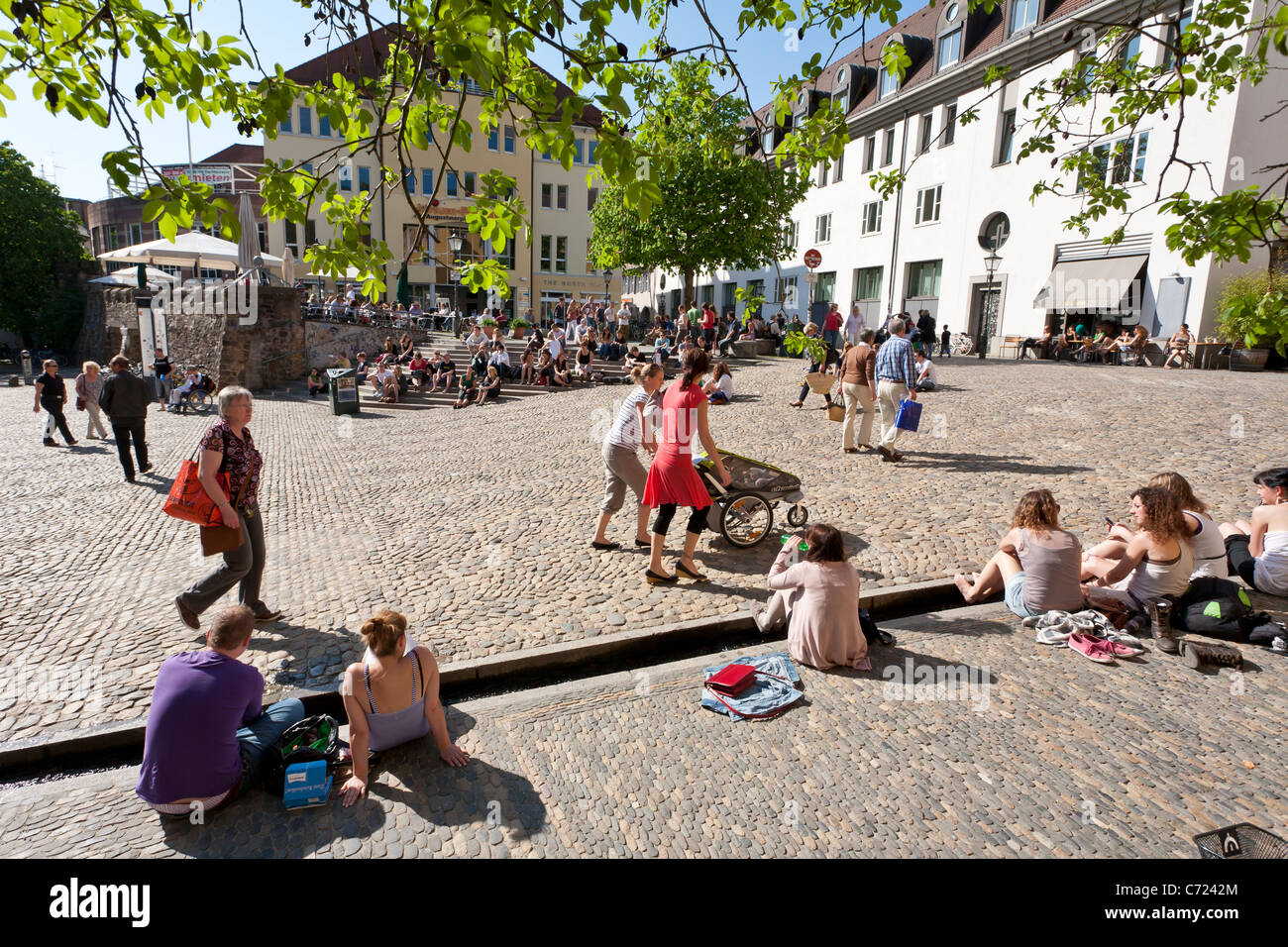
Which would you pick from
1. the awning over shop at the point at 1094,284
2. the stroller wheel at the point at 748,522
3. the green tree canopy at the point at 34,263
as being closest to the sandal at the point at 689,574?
the stroller wheel at the point at 748,522

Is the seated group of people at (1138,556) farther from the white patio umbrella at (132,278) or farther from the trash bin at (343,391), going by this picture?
the white patio umbrella at (132,278)

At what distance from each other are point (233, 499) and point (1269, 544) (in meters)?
8.09

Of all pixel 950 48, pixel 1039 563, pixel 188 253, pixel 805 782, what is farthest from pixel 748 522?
pixel 950 48

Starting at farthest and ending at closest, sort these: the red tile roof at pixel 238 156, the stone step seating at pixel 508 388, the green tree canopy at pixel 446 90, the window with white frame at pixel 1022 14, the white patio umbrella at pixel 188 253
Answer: the red tile roof at pixel 238 156
the window with white frame at pixel 1022 14
the white patio umbrella at pixel 188 253
the stone step seating at pixel 508 388
the green tree canopy at pixel 446 90

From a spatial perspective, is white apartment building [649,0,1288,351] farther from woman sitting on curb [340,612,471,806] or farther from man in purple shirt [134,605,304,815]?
man in purple shirt [134,605,304,815]

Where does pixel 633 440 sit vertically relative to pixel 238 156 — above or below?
below

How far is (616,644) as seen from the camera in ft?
17.7

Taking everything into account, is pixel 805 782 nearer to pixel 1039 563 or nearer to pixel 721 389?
pixel 1039 563

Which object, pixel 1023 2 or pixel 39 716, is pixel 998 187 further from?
pixel 39 716

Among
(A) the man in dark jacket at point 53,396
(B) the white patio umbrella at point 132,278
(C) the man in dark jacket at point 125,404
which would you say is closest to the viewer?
(C) the man in dark jacket at point 125,404

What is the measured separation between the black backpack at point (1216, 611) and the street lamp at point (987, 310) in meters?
23.9

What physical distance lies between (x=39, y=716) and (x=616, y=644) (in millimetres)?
3644

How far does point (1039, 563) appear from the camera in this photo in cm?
553

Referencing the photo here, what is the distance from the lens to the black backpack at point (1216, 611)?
5188 millimetres
